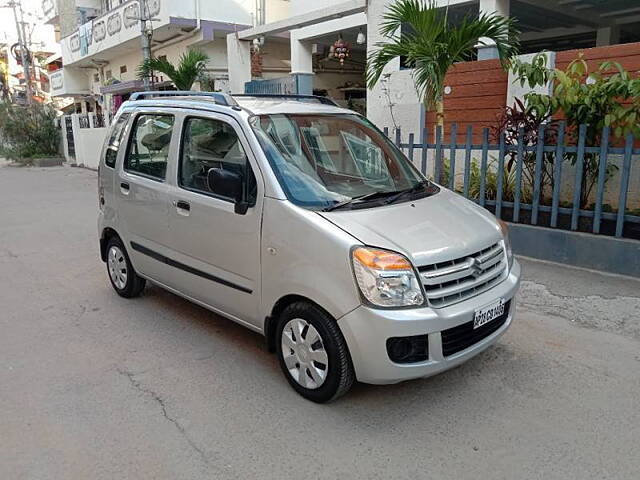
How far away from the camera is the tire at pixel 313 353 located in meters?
3.06

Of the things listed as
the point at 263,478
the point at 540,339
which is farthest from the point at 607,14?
the point at 263,478

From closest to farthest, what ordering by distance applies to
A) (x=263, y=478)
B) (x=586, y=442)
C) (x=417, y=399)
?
1. (x=263, y=478)
2. (x=586, y=442)
3. (x=417, y=399)

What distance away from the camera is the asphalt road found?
274 cm

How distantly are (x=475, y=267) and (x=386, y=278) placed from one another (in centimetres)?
64

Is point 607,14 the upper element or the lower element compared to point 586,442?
upper

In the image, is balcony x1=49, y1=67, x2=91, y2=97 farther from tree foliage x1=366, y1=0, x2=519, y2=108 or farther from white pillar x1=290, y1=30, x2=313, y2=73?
tree foliage x1=366, y1=0, x2=519, y2=108

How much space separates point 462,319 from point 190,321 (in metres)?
2.50

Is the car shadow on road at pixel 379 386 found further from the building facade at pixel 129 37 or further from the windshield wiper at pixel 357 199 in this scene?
the building facade at pixel 129 37

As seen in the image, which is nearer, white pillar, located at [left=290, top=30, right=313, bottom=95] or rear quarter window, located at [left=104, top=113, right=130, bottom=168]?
rear quarter window, located at [left=104, top=113, right=130, bottom=168]

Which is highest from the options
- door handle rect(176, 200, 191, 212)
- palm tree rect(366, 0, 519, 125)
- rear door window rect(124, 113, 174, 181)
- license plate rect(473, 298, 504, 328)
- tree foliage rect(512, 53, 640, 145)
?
palm tree rect(366, 0, 519, 125)

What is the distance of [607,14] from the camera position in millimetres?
11656

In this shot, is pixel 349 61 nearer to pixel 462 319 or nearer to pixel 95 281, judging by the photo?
pixel 95 281

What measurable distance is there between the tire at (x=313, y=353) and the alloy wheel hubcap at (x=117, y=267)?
2.30 metres

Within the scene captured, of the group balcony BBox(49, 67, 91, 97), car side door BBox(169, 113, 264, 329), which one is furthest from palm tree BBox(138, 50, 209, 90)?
balcony BBox(49, 67, 91, 97)
